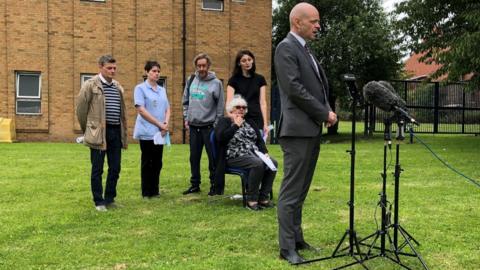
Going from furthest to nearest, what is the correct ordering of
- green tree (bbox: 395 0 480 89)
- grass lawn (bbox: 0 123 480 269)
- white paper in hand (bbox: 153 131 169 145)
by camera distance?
1. green tree (bbox: 395 0 480 89)
2. white paper in hand (bbox: 153 131 169 145)
3. grass lawn (bbox: 0 123 480 269)

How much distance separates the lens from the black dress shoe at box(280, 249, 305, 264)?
4.48m

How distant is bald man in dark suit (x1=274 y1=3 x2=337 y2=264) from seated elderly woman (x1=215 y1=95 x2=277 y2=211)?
6.91 ft

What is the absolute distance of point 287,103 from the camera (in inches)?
177

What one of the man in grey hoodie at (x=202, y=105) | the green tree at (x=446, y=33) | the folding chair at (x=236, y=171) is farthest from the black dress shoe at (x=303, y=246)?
the green tree at (x=446, y=33)

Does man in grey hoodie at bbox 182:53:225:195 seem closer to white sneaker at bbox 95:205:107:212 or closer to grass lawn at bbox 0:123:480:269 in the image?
grass lawn at bbox 0:123:480:269

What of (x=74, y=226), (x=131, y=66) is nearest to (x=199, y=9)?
(x=131, y=66)

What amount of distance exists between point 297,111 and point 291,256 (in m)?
1.28

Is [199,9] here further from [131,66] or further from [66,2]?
[66,2]

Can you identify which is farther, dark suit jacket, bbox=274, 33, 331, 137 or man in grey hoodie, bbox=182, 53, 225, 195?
man in grey hoodie, bbox=182, 53, 225, 195

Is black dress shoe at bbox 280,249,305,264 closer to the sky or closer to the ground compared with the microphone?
closer to the ground

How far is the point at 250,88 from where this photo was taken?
7.09 meters

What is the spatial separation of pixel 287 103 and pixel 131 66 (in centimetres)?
1610


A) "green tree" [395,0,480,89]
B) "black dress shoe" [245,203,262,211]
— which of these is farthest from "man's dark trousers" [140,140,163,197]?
"green tree" [395,0,480,89]

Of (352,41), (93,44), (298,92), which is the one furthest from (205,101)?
(352,41)
